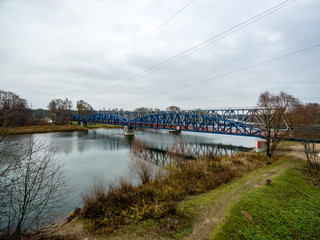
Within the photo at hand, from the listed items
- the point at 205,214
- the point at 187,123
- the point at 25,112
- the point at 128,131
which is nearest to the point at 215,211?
the point at 205,214

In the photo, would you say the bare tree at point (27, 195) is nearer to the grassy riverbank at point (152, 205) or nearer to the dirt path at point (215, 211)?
the grassy riverbank at point (152, 205)

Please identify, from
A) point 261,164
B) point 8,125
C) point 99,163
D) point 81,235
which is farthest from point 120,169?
point 261,164

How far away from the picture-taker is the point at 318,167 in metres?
12.2

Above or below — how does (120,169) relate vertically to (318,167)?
below

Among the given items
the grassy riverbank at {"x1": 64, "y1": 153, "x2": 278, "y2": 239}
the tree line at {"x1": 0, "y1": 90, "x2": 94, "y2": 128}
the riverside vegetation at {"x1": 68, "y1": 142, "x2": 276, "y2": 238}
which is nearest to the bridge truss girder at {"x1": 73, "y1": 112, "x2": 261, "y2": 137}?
the tree line at {"x1": 0, "y1": 90, "x2": 94, "y2": 128}

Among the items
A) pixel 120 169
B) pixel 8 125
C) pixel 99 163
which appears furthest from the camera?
pixel 99 163

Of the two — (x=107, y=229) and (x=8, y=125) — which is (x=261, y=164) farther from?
(x=8, y=125)

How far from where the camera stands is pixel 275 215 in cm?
633

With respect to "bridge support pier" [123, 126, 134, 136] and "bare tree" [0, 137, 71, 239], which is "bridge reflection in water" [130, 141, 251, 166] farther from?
"bridge support pier" [123, 126, 134, 136]

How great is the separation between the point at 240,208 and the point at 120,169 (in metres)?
13.3

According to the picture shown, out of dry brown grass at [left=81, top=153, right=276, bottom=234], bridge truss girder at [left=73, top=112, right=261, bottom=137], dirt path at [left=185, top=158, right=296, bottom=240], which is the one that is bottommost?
dry brown grass at [left=81, top=153, right=276, bottom=234]

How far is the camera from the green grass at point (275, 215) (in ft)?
17.6

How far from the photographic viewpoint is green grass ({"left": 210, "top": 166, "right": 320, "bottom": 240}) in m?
5.38

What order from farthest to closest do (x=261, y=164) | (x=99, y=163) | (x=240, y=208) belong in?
(x=99, y=163) → (x=261, y=164) → (x=240, y=208)
